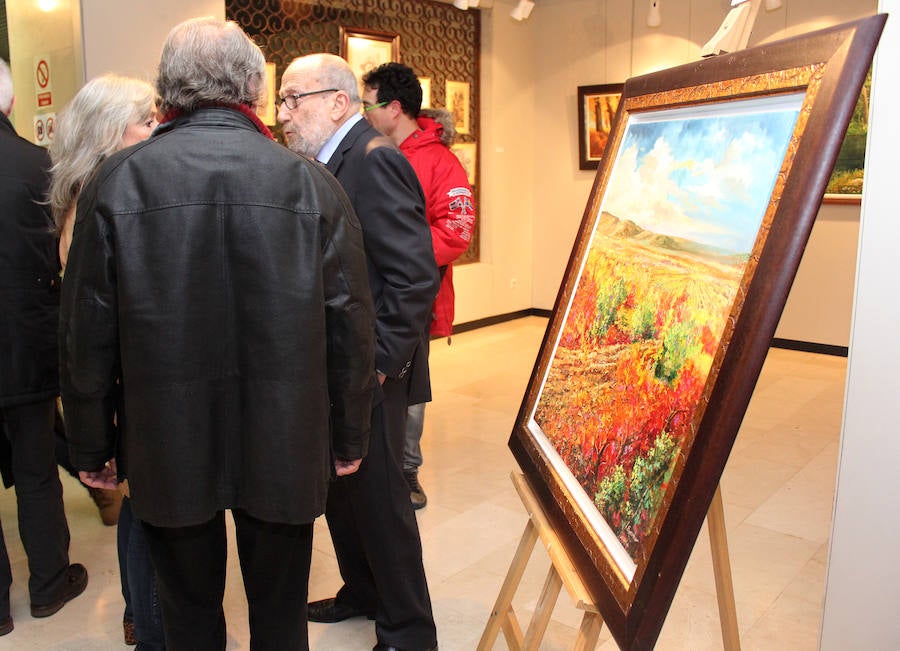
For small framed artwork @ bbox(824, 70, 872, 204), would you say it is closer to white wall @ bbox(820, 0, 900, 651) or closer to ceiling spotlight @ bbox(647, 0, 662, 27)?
ceiling spotlight @ bbox(647, 0, 662, 27)

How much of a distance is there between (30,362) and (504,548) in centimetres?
188

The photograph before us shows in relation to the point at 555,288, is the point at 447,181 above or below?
above

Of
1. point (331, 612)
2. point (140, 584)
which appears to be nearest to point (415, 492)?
point (331, 612)

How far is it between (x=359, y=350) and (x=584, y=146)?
20.9 ft

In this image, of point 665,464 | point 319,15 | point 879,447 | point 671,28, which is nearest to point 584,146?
point 671,28

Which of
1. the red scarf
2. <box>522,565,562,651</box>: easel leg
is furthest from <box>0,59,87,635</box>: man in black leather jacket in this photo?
<box>522,565,562,651</box>: easel leg

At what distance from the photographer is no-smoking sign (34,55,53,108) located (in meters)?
4.50

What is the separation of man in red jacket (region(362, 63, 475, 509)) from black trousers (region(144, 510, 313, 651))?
157cm

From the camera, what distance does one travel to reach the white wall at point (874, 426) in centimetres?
173

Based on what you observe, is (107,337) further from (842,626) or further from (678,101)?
(842,626)

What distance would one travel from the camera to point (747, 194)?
1.31 meters

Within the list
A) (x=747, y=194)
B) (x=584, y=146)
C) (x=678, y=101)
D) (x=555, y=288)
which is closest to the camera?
(x=747, y=194)

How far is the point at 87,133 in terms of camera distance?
90.7 inches

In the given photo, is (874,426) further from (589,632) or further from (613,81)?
(613,81)
